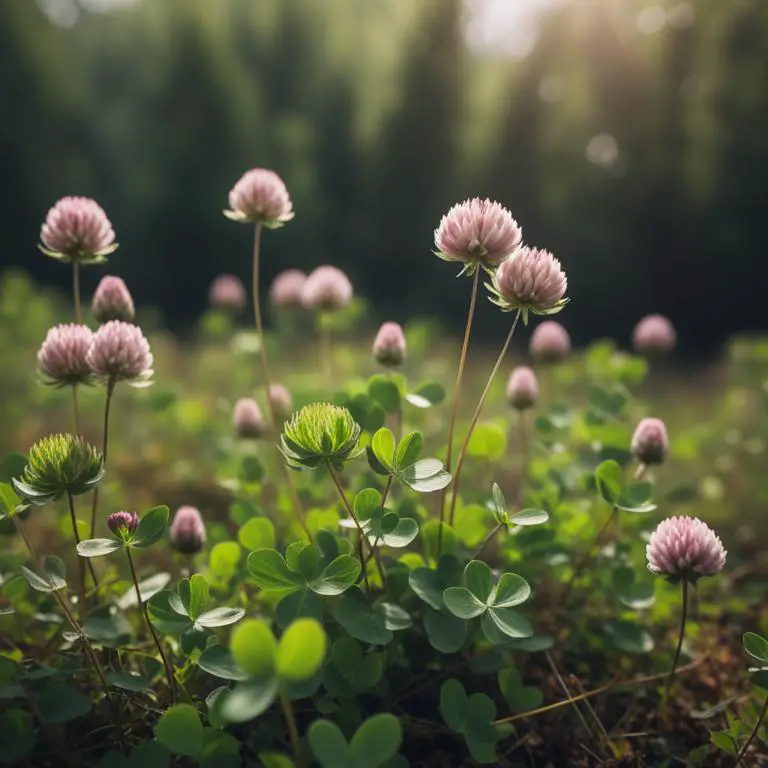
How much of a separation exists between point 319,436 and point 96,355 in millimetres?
→ 384

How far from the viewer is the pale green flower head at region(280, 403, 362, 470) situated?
3.42 ft

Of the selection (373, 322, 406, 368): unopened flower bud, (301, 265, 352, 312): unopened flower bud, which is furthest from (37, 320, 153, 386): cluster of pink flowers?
(301, 265, 352, 312): unopened flower bud

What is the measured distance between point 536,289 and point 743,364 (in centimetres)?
208

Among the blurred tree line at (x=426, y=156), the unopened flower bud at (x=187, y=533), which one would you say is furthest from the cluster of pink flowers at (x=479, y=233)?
the blurred tree line at (x=426, y=156)

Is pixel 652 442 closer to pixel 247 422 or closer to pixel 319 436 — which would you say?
pixel 319 436

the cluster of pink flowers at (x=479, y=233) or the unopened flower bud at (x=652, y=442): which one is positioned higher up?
the cluster of pink flowers at (x=479, y=233)

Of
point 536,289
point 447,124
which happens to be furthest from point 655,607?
point 447,124

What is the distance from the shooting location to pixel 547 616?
1583 millimetres

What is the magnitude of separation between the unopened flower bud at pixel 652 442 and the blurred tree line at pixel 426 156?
632 centimetres

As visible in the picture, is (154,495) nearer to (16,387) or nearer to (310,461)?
(16,387)

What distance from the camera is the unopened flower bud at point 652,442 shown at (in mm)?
1463

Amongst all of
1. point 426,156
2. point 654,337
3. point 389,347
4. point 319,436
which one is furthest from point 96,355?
point 426,156

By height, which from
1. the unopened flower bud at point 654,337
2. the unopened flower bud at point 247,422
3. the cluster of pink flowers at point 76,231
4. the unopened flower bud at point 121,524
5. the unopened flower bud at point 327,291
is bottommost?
the unopened flower bud at point 247,422

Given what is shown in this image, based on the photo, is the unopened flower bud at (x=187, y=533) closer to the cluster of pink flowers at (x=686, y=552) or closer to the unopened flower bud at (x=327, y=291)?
the unopened flower bud at (x=327, y=291)
